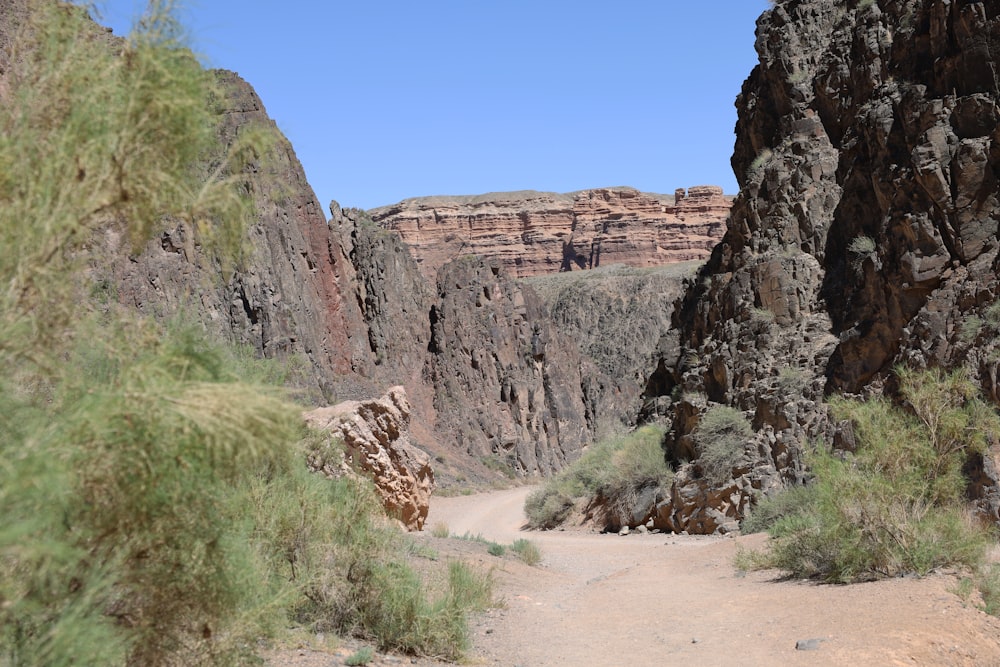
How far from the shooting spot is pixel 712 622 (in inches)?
435

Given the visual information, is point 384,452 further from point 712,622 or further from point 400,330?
point 400,330

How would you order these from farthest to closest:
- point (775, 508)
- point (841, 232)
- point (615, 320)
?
1. point (615, 320)
2. point (841, 232)
3. point (775, 508)

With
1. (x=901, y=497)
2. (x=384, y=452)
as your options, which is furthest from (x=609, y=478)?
(x=901, y=497)

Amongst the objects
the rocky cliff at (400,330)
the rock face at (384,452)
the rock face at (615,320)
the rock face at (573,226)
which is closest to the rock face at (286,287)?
the rocky cliff at (400,330)

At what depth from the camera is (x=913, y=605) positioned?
33.2ft

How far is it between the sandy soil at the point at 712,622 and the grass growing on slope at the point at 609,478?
941cm

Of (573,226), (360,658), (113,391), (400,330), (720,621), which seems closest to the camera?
(113,391)

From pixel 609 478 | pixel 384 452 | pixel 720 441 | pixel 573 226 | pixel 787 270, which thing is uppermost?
pixel 573 226

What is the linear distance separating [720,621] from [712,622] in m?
0.09

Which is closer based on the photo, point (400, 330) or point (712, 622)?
point (712, 622)

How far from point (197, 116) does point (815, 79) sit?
24171 mm

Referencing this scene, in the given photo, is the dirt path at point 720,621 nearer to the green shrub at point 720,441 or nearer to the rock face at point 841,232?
the rock face at point 841,232

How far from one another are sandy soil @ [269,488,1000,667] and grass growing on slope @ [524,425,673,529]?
9.41 meters

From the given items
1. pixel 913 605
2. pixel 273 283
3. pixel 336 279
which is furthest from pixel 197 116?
pixel 336 279
